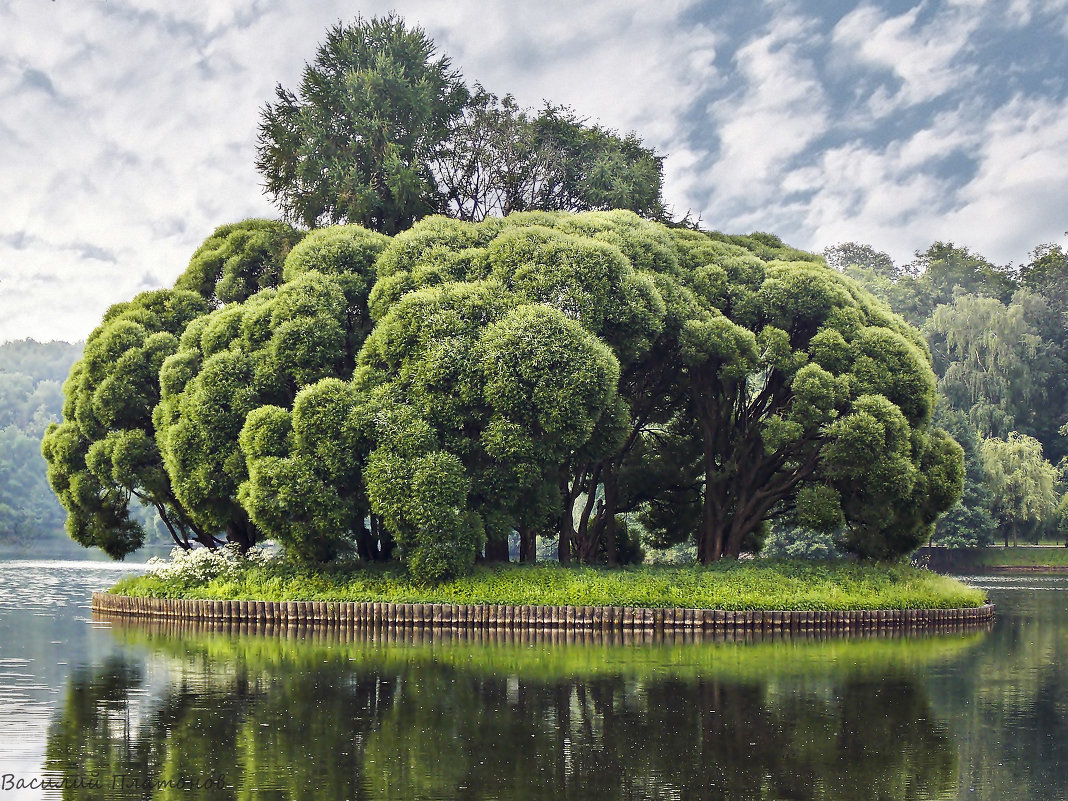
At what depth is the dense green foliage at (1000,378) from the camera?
5934cm

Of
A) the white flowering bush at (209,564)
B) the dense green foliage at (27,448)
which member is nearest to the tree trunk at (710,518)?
the white flowering bush at (209,564)

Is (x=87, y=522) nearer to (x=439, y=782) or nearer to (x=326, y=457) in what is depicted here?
(x=326, y=457)

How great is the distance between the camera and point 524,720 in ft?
43.8

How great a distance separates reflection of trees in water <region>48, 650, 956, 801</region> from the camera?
33.6 feet

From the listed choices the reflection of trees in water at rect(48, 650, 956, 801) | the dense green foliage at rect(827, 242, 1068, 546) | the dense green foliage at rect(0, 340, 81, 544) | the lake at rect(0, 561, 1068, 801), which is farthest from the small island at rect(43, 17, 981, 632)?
the dense green foliage at rect(0, 340, 81, 544)

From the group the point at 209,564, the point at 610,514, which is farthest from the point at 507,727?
the point at 610,514

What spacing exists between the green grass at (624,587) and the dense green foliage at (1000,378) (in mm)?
29850

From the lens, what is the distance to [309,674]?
17.3 metres

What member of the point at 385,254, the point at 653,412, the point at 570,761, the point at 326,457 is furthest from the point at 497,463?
the point at 570,761

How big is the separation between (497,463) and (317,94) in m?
18.8

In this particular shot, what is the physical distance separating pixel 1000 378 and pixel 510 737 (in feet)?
208

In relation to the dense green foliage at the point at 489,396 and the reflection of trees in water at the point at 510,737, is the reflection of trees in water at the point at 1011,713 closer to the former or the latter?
the reflection of trees in water at the point at 510,737

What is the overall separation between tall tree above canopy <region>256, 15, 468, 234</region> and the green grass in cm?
1410

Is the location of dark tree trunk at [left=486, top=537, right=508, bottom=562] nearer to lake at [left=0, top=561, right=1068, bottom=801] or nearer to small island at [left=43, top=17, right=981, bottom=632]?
small island at [left=43, top=17, right=981, bottom=632]
